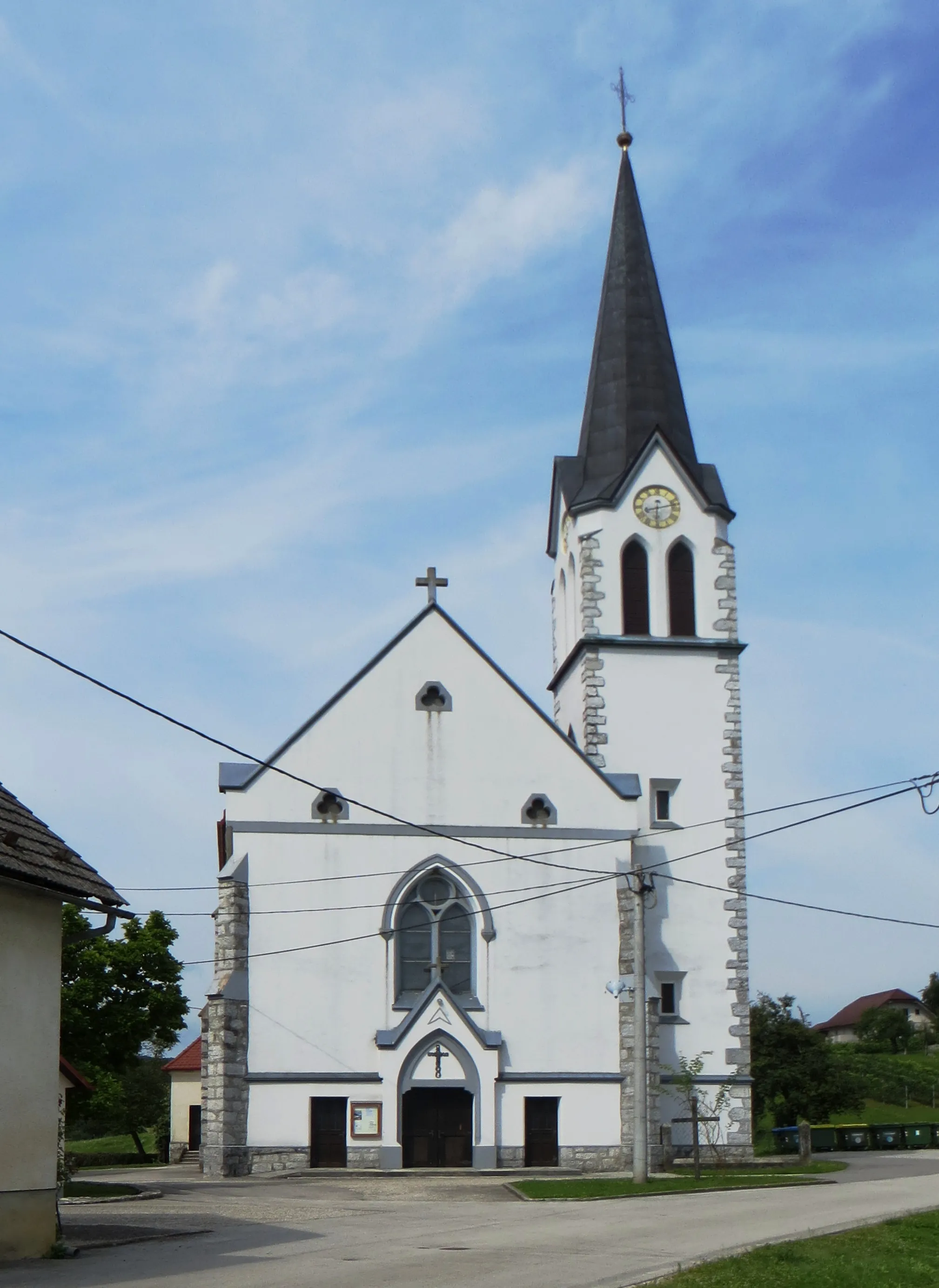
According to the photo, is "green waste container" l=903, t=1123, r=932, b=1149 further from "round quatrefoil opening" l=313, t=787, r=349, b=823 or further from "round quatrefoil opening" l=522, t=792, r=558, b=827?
"round quatrefoil opening" l=313, t=787, r=349, b=823

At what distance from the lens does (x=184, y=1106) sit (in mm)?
48875

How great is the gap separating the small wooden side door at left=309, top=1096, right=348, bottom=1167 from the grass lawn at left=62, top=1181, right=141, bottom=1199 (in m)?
3.86

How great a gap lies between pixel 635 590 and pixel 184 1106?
77.7 ft

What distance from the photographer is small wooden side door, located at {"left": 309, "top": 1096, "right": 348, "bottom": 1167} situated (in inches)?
1176

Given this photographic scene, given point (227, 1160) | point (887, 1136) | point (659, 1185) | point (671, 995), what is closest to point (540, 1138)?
point (671, 995)

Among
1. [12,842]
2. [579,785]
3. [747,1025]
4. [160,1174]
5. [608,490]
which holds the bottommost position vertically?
[160,1174]

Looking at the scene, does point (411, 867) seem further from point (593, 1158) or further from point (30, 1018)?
point (30, 1018)

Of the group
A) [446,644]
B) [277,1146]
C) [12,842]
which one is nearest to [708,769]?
[446,644]

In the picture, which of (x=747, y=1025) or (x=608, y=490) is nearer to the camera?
(x=747, y=1025)

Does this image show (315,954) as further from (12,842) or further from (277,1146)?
(12,842)

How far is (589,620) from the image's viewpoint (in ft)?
117

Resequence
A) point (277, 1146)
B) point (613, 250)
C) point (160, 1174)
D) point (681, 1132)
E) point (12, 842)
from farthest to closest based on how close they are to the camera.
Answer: point (613, 250)
point (160, 1174)
point (681, 1132)
point (277, 1146)
point (12, 842)

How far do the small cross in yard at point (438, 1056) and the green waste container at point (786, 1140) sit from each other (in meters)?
14.3

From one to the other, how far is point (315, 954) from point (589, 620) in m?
10.0
